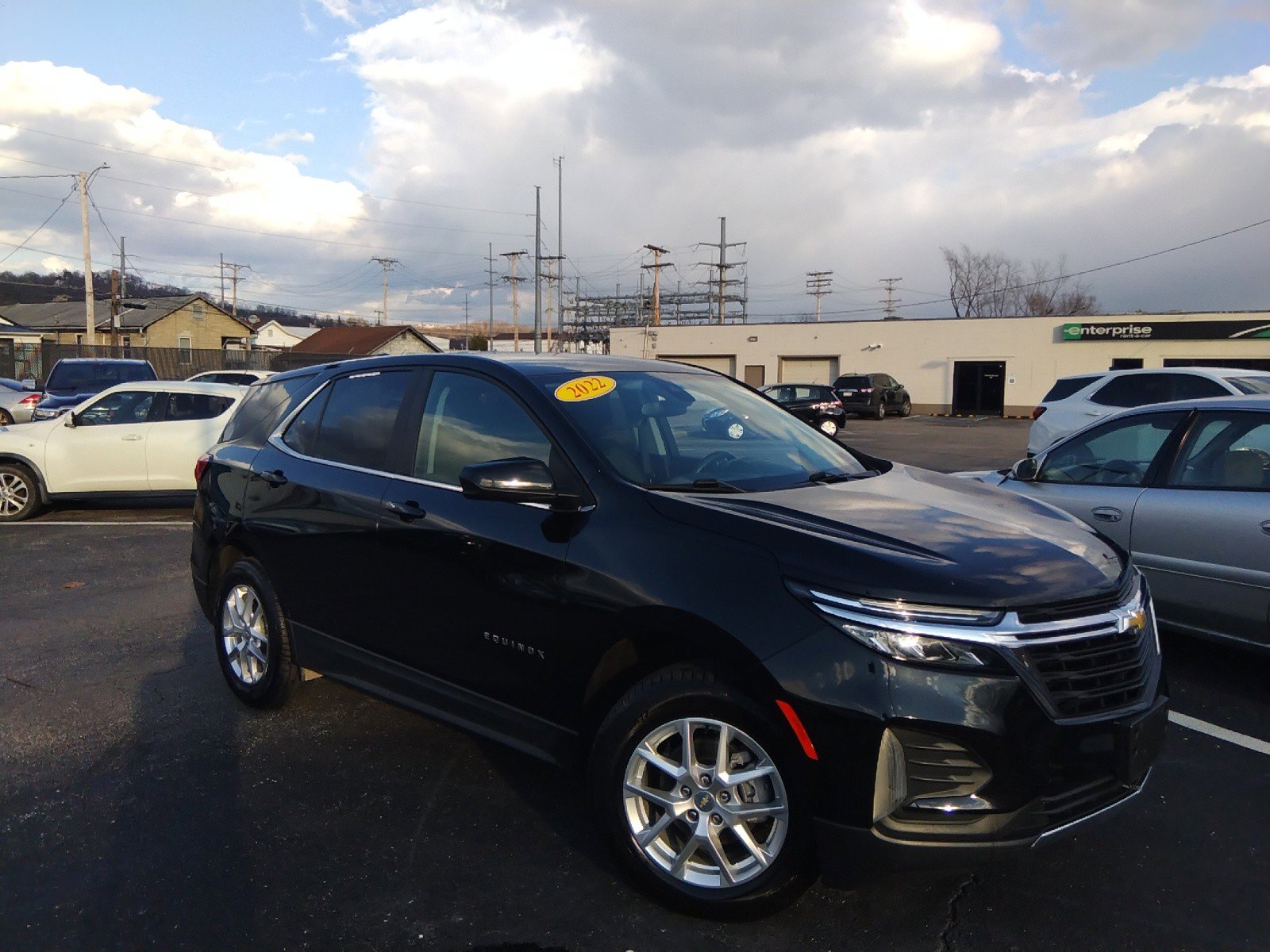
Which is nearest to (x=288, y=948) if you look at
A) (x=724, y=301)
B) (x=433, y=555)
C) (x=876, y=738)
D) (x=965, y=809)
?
(x=433, y=555)

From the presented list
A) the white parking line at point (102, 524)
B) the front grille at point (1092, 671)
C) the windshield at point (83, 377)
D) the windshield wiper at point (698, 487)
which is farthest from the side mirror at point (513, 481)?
the windshield at point (83, 377)

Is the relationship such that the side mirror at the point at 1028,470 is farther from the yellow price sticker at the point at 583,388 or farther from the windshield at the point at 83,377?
the windshield at the point at 83,377

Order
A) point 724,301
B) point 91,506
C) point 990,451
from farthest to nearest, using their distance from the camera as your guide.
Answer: point 724,301 < point 990,451 < point 91,506

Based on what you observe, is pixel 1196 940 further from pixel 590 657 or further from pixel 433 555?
pixel 433 555

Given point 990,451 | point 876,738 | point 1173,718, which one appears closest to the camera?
point 876,738

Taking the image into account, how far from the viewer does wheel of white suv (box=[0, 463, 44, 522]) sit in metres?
10.9

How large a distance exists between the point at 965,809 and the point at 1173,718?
2.59 metres

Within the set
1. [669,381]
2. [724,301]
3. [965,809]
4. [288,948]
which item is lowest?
[288,948]

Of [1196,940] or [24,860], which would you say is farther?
[24,860]

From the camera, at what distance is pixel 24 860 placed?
3287mm

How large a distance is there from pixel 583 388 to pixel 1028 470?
3.53m

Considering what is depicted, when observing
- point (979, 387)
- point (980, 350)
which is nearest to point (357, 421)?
point (980, 350)

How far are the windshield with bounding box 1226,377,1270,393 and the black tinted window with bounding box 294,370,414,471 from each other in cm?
1025

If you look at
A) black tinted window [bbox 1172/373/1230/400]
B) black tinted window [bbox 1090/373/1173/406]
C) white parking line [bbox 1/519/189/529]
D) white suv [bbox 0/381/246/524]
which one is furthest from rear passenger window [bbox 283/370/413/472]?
black tinted window [bbox 1090/373/1173/406]
